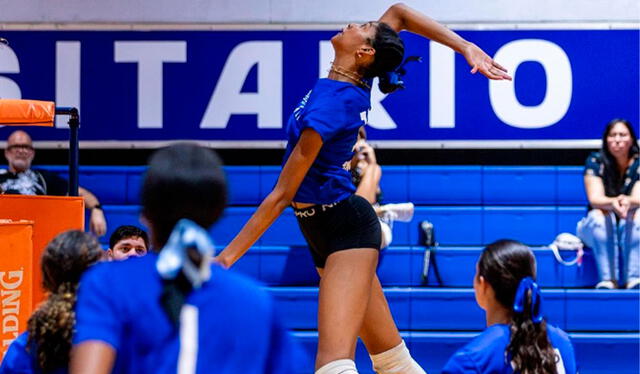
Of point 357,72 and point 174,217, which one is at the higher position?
point 357,72

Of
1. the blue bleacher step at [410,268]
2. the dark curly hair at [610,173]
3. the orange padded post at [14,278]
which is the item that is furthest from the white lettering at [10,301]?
the dark curly hair at [610,173]

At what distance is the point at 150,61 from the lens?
7.03m

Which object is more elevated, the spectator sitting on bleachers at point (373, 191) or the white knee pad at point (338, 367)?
the spectator sitting on bleachers at point (373, 191)

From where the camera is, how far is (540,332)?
2188 millimetres

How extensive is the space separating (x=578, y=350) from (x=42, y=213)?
3260mm

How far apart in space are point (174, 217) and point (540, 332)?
958 millimetres

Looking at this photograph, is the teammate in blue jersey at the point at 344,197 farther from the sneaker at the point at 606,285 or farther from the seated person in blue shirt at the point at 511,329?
the sneaker at the point at 606,285

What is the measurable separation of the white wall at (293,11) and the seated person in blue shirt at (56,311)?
5.16 meters

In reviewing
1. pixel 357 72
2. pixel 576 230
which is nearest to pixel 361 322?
pixel 357 72

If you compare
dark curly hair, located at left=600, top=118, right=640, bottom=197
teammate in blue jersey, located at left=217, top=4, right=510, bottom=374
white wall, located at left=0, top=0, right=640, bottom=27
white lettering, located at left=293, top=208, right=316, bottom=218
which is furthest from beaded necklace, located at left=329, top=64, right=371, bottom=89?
white wall, located at left=0, top=0, right=640, bottom=27

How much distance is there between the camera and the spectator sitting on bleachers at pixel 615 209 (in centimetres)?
580

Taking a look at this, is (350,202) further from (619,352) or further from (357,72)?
(619,352)

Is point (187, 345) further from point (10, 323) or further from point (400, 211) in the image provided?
point (400, 211)

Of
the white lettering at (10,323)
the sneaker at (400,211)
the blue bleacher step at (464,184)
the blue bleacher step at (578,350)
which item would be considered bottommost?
the blue bleacher step at (578,350)
